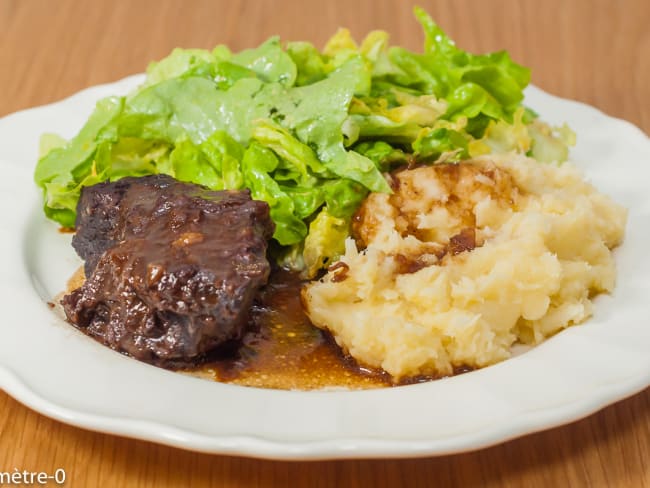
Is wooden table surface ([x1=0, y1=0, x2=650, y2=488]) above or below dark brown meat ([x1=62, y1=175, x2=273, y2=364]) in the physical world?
below

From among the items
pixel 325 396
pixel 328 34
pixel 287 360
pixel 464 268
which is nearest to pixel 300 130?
pixel 464 268

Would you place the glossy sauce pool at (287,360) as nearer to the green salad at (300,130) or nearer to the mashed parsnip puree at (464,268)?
the mashed parsnip puree at (464,268)

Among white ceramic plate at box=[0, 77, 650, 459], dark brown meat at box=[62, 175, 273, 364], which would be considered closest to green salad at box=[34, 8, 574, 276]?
dark brown meat at box=[62, 175, 273, 364]

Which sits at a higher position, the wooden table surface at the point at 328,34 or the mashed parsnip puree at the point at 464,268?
the mashed parsnip puree at the point at 464,268

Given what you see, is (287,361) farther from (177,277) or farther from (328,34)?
(328,34)

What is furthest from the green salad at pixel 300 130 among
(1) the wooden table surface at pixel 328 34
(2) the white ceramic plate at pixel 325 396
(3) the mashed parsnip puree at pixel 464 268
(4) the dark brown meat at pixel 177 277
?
(1) the wooden table surface at pixel 328 34

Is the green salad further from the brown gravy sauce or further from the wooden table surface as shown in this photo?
the wooden table surface
